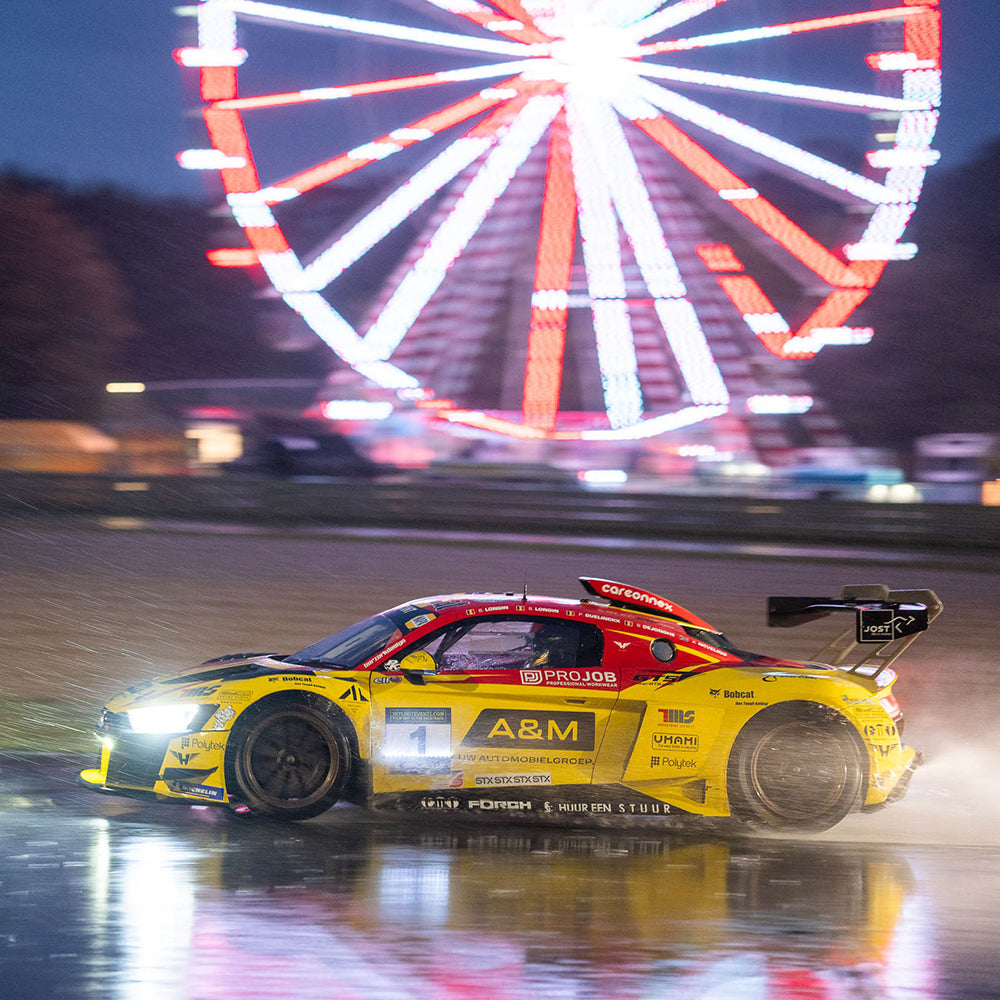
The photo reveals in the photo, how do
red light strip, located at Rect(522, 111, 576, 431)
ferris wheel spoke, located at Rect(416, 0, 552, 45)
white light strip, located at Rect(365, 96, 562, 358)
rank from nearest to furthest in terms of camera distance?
red light strip, located at Rect(522, 111, 576, 431), white light strip, located at Rect(365, 96, 562, 358), ferris wheel spoke, located at Rect(416, 0, 552, 45)

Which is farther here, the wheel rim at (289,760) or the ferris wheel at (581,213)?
the ferris wheel at (581,213)

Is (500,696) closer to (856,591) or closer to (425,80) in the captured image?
(856,591)

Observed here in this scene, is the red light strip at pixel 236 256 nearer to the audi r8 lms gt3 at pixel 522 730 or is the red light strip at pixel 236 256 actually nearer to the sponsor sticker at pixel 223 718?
the audi r8 lms gt3 at pixel 522 730

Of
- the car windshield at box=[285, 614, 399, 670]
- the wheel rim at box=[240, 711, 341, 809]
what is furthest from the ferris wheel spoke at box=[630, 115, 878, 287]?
the wheel rim at box=[240, 711, 341, 809]

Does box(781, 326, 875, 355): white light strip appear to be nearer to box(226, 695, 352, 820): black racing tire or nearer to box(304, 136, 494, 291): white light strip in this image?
box(304, 136, 494, 291): white light strip

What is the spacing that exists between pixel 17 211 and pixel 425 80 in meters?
42.9

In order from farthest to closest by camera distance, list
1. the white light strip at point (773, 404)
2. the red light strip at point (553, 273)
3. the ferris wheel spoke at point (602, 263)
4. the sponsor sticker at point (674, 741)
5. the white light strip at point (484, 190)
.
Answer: the white light strip at point (773, 404), the white light strip at point (484, 190), the red light strip at point (553, 273), the ferris wheel spoke at point (602, 263), the sponsor sticker at point (674, 741)

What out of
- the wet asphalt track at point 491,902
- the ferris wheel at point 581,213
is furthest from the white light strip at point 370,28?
the wet asphalt track at point 491,902

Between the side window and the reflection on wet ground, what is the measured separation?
76 centimetres

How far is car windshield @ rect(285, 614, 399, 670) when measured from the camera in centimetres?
696

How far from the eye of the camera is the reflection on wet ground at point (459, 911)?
465 cm

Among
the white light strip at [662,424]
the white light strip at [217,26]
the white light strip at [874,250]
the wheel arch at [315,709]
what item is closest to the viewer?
the wheel arch at [315,709]

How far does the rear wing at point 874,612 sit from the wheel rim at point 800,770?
0.55 m

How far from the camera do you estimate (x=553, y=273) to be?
79.9 ft
